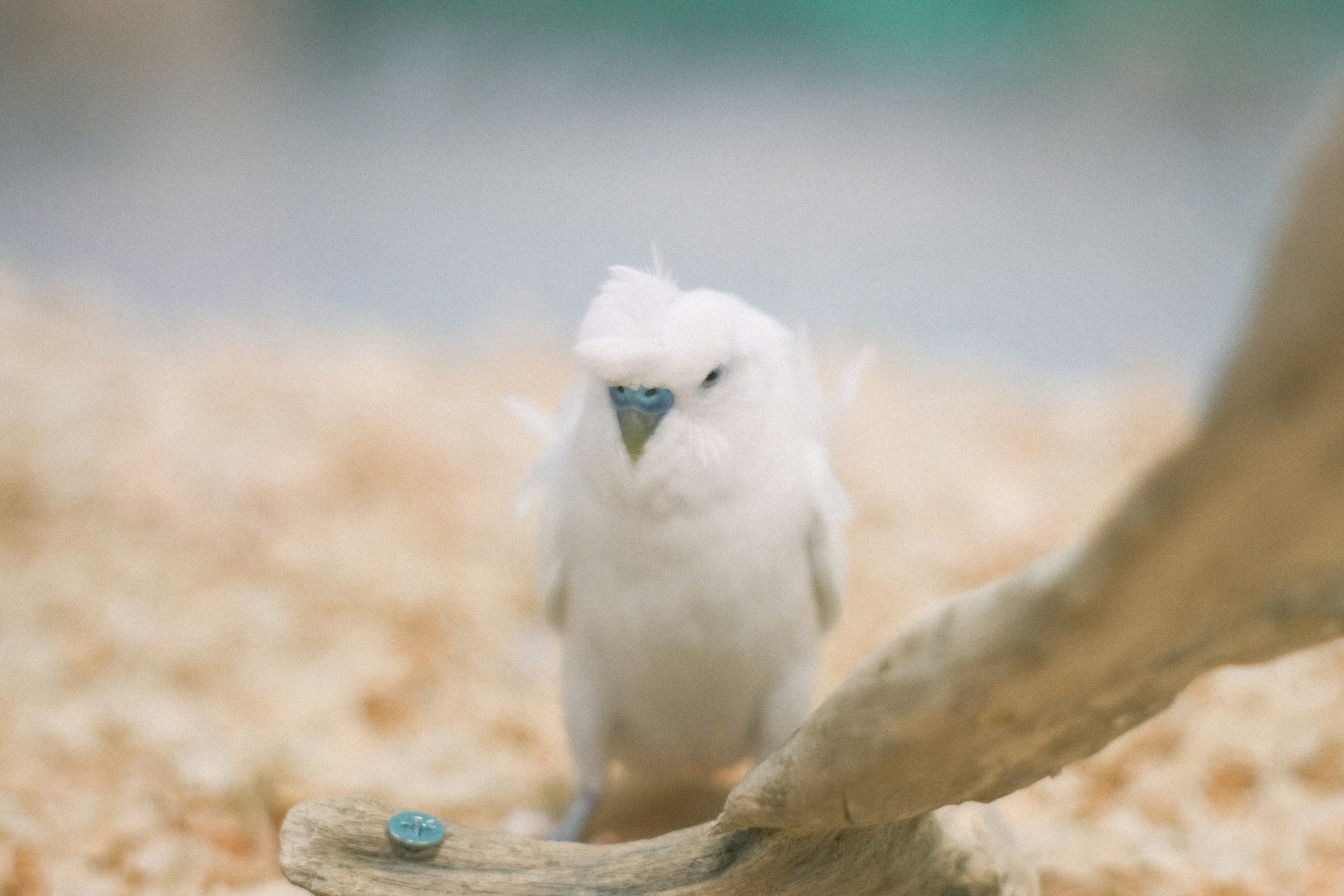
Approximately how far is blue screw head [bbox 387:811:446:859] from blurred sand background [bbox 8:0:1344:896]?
416 mm

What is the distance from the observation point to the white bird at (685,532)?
1006mm

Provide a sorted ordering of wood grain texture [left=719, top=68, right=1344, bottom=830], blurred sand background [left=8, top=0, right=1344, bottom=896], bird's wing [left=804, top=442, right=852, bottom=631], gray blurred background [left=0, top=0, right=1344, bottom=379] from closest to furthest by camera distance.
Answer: wood grain texture [left=719, top=68, right=1344, bottom=830] → bird's wing [left=804, top=442, right=852, bottom=631] → blurred sand background [left=8, top=0, right=1344, bottom=896] → gray blurred background [left=0, top=0, right=1344, bottom=379]

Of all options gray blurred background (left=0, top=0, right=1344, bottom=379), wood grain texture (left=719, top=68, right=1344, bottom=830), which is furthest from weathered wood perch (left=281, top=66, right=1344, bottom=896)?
gray blurred background (left=0, top=0, right=1344, bottom=379)

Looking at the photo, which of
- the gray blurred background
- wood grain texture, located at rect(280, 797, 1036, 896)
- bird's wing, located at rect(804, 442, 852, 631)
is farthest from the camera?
the gray blurred background

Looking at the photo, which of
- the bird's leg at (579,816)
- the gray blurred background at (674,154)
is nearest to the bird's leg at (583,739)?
the bird's leg at (579,816)

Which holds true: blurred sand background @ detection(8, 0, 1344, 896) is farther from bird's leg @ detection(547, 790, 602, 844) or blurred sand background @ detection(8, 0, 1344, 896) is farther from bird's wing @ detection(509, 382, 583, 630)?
bird's wing @ detection(509, 382, 583, 630)

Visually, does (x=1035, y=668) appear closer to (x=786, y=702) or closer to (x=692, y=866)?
(x=692, y=866)

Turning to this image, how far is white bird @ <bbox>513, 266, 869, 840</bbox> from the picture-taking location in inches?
39.6

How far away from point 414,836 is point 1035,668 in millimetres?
605

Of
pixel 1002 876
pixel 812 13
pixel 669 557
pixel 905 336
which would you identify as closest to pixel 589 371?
pixel 669 557

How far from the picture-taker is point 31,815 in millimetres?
1228

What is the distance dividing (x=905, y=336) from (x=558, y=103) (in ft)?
3.88

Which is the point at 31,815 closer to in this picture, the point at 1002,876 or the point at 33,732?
the point at 33,732

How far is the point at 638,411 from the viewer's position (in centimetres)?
99
